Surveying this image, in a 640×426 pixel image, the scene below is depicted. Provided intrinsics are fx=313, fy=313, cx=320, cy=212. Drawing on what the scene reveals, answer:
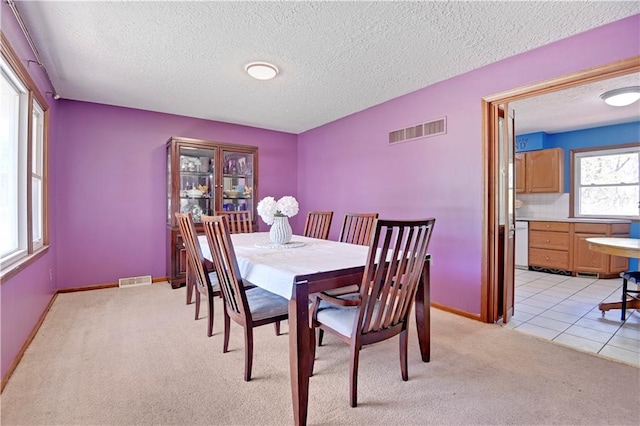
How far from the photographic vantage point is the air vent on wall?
3111 millimetres

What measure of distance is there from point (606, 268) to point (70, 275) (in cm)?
684

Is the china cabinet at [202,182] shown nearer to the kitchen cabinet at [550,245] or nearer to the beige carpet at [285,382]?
the beige carpet at [285,382]

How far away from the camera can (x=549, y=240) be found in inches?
187

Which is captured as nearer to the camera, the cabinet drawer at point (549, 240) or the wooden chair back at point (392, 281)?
the wooden chair back at point (392, 281)

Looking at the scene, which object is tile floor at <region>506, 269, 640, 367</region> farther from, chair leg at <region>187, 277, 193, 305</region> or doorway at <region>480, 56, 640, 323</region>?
chair leg at <region>187, 277, 193, 305</region>

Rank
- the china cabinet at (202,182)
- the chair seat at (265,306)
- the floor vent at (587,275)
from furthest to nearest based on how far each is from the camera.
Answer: the floor vent at (587,275) → the china cabinet at (202,182) → the chair seat at (265,306)

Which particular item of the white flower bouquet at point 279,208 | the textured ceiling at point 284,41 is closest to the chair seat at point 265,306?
the white flower bouquet at point 279,208

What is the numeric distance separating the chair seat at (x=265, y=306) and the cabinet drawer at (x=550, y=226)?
4600 mm

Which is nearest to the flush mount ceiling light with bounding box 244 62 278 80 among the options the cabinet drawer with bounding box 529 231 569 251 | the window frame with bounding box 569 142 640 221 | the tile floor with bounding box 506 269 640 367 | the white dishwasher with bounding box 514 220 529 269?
the tile floor with bounding box 506 269 640 367

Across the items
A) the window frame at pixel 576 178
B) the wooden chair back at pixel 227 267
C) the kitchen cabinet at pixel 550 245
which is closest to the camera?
the wooden chair back at pixel 227 267

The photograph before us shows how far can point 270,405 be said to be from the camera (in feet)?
5.31

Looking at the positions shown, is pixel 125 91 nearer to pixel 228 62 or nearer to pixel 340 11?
pixel 228 62

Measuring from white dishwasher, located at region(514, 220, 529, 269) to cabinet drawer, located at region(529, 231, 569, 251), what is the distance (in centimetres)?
7

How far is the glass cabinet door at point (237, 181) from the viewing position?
4.36 metres
